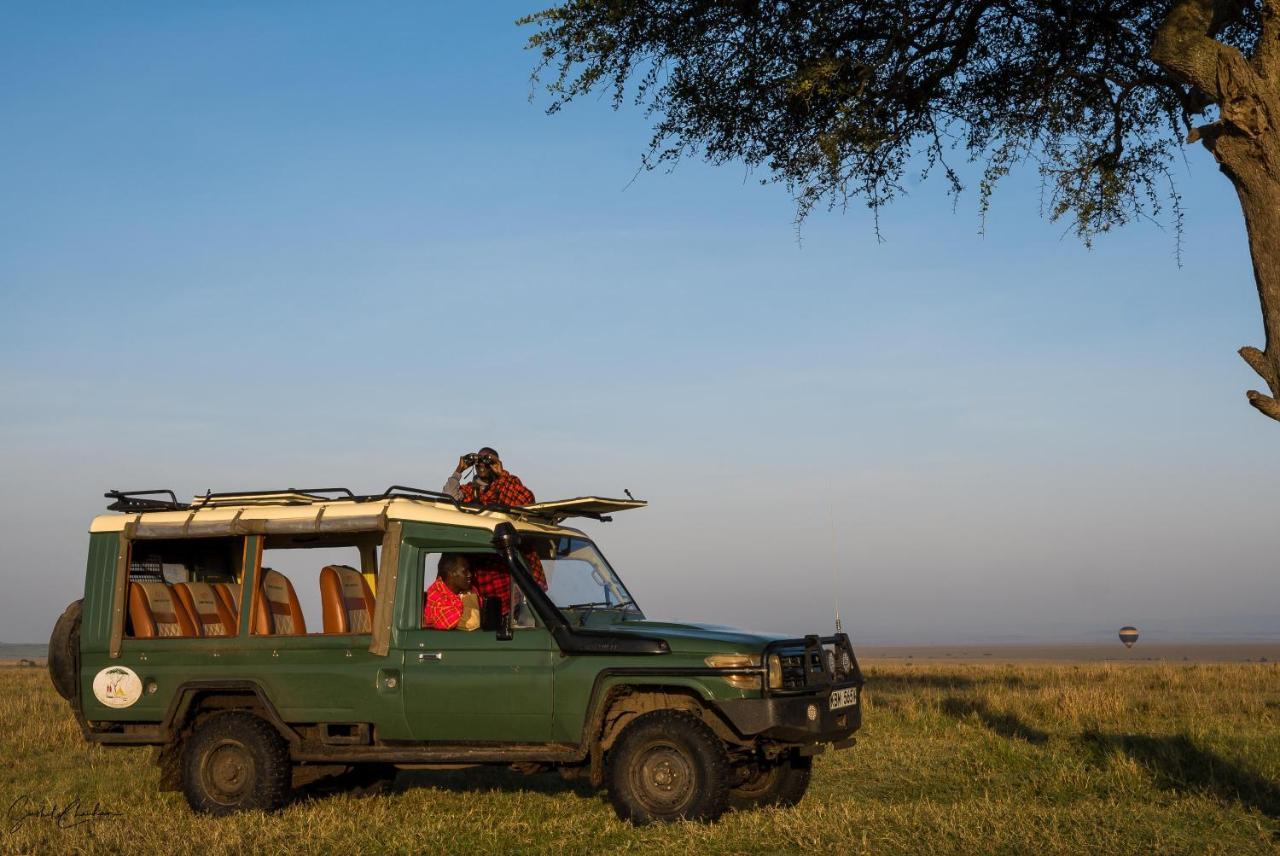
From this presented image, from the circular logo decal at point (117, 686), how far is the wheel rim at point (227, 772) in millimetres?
788

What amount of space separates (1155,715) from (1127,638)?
151 feet

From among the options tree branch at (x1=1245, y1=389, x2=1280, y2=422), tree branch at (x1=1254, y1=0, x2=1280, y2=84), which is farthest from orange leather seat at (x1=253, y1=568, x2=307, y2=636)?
tree branch at (x1=1254, y1=0, x2=1280, y2=84)

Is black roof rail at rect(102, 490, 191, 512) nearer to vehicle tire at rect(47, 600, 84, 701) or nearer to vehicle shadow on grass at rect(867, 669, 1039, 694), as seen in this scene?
vehicle tire at rect(47, 600, 84, 701)

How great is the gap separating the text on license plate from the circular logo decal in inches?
217

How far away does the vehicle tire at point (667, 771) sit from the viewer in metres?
9.48

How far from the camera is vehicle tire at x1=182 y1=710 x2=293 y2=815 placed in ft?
34.5

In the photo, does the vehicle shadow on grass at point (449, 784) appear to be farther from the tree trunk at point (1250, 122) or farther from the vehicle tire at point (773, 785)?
the tree trunk at point (1250, 122)

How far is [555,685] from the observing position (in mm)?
9914

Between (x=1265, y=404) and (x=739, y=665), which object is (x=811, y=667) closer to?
(x=739, y=665)

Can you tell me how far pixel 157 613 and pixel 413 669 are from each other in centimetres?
244

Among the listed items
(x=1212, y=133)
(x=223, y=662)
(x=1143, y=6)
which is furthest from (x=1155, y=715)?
(x=223, y=662)

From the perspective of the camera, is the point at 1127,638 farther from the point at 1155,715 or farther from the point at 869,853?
the point at 869,853

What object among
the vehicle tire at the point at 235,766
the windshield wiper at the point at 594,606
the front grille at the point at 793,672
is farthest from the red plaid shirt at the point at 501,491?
the front grille at the point at 793,672

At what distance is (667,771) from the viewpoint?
9.65 metres
